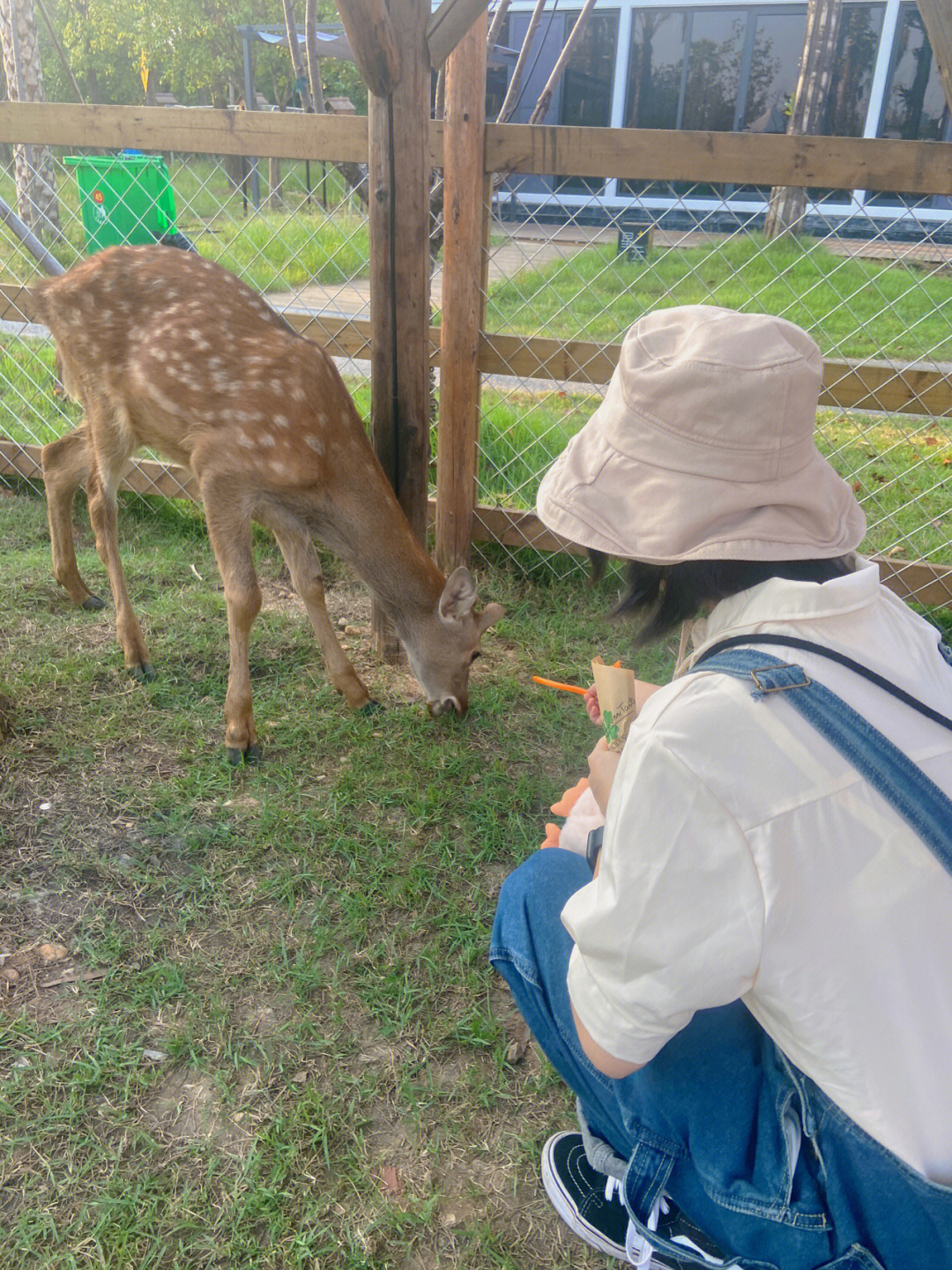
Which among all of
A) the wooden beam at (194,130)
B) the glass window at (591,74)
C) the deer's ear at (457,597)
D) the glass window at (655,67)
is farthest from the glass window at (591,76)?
the deer's ear at (457,597)

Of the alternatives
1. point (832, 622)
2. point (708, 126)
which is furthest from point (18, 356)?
point (708, 126)

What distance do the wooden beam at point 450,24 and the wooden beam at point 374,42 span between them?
0.12 m

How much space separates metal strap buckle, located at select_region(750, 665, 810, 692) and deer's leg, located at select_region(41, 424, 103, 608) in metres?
3.71

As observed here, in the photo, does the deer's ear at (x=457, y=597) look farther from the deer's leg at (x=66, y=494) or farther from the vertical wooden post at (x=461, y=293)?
the deer's leg at (x=66, y=494)

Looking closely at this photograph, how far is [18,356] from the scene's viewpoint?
673 centimetres

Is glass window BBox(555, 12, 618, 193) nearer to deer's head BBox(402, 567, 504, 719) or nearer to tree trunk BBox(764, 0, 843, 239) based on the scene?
tree trunk BBox(764, 0, 843, 239)

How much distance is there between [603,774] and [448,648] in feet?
6.17

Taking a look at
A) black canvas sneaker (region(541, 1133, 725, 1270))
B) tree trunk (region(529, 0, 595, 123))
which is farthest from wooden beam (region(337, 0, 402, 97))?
tree trunk (region(529, 0, 595, 123))

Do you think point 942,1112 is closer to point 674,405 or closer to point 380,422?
point 674,405

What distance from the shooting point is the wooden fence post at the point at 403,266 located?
3186 mm

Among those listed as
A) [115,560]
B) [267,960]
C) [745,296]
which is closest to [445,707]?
[267,960]

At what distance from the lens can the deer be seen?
344 centimetres

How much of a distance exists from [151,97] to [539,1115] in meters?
32.1

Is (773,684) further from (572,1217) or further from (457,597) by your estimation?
(457,597)
